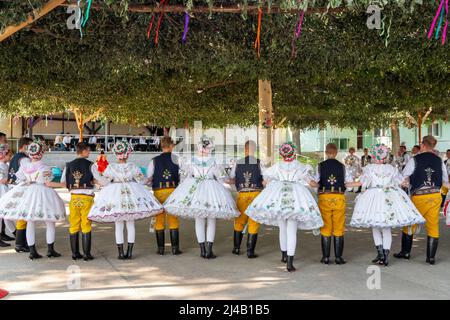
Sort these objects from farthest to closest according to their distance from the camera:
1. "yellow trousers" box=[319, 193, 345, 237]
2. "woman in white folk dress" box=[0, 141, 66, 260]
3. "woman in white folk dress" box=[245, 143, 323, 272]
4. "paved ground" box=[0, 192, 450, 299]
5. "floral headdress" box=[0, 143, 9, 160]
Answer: "floral headdress" box=[0, 143, 9, 160] → "woman in white folk dress" box=[0, 141, 66, 260] → "yellow trousers" box=[319, 193, 345, 237] → "woman in white folk dress" box=[245, 143, 323, 272] → "paved ground" box=[0, 192, 450, 299]

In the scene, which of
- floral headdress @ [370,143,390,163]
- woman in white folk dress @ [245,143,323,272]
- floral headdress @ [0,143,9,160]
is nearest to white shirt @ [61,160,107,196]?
floral headdress @ [0,143,9,160]

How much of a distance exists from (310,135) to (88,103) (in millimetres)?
29319

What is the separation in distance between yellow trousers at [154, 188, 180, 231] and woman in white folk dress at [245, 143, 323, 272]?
1341mm

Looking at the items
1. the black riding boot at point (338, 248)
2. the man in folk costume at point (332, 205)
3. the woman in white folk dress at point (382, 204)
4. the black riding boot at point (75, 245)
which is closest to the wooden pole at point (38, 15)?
the black riding boot at point (75, 245)

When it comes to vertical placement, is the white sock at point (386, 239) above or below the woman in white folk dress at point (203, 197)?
below

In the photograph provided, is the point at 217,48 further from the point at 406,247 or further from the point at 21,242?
the point at 21,242

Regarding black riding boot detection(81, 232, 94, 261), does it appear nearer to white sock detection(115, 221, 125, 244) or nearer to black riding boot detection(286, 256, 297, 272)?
white sock detection(115, 221, 125, 244)

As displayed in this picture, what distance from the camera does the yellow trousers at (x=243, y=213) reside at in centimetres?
663

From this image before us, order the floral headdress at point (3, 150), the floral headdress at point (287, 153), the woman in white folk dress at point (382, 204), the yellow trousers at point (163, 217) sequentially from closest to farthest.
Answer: the woman in white folk dress at point (382, 204), the floral headdress at point (287, 153), the yellow trousers at point (163, 217), the floral headdress at point (3, 150)

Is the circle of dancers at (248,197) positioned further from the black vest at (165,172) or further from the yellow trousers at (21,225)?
the yellow trousers at (21,225)

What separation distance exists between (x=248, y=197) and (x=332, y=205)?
4.03 feet

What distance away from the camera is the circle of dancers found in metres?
6.00

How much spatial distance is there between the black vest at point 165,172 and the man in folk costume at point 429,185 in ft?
11.0
